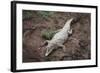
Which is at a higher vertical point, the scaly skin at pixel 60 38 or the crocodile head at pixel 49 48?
the scaly skin at pixel 60 38

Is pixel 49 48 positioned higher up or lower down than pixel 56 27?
lower down

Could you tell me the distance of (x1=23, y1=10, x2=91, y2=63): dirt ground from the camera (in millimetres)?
1726

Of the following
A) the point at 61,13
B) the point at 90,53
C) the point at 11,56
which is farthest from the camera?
the point at 90,53

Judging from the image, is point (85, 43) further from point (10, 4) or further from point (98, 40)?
point (10, 4)

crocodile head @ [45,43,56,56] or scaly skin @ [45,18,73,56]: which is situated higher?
scaly skin @ [45,18,73,56]

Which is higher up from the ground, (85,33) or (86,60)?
(85,33)

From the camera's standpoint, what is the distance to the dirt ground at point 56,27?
1726 millimetres

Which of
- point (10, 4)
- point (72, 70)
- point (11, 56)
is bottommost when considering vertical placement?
point (72, 70)

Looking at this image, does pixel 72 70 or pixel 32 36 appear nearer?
pixel 32 36

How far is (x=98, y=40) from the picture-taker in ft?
6.52

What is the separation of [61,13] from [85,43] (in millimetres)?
363

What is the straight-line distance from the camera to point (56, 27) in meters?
1.82

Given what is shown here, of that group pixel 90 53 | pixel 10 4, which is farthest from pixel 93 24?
pixel 10 4

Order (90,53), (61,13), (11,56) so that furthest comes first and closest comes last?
1. (90,53)
2. (61,13)
3. (11,56)
